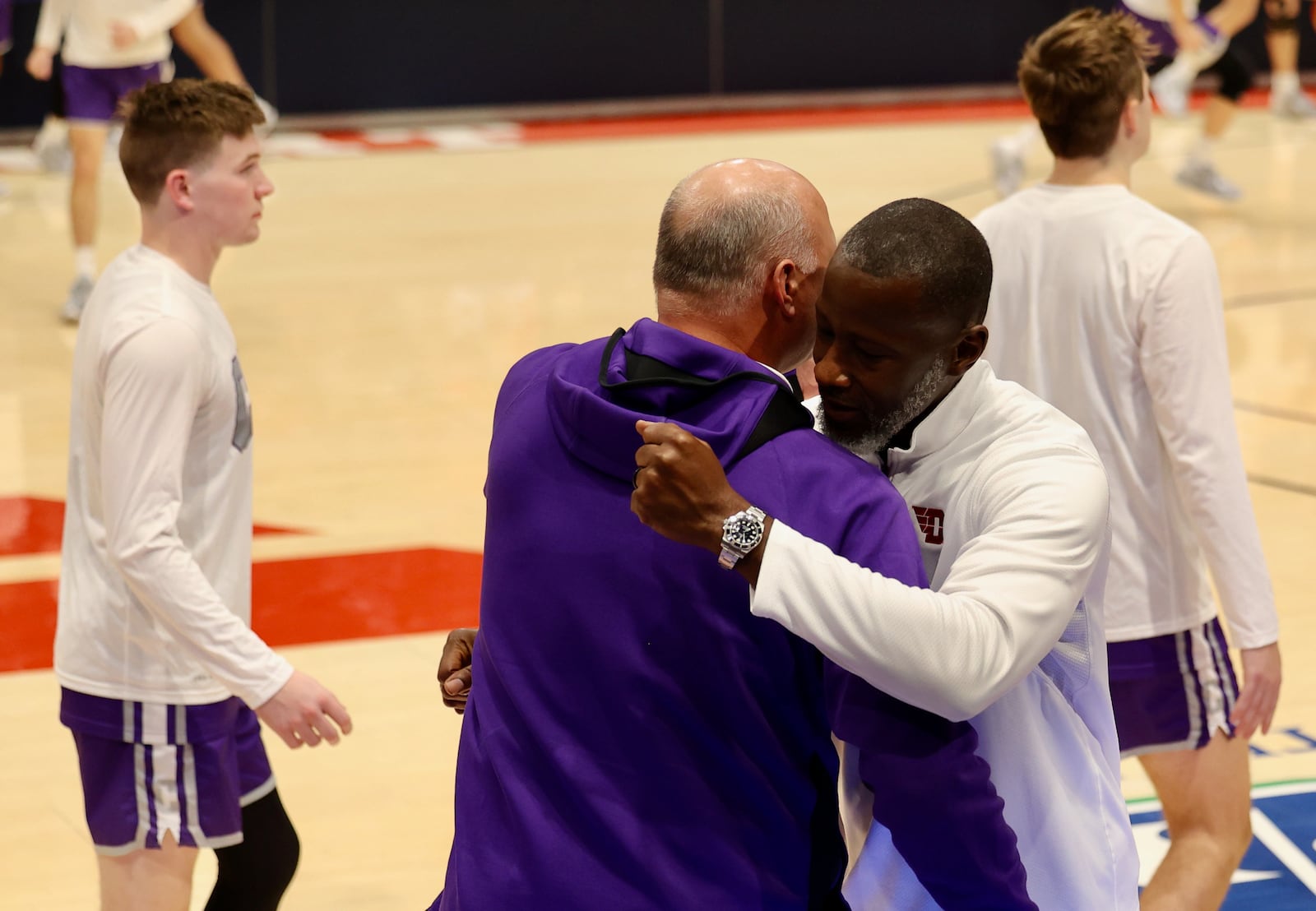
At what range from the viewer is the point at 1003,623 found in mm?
1897

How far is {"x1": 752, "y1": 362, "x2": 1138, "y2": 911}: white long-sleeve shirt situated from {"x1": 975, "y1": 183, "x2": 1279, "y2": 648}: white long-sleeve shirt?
99 centimetres

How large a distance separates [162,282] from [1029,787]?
1.74 m

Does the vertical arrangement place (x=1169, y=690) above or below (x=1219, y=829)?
above

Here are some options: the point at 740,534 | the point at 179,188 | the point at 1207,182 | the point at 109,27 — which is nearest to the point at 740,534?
the point at 740,534

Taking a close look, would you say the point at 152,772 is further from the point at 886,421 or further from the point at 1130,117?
the point at 1130,117

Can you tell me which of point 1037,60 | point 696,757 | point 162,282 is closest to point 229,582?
point 162,282

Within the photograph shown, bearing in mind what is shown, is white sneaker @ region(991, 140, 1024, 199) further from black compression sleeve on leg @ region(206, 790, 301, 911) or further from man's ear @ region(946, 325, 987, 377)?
man's ear @ region(946, 325, 987, 377)

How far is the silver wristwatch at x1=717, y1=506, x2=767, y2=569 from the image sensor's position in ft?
5.89

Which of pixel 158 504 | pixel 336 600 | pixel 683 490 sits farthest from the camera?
pixel 336 600

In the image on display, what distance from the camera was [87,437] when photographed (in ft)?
10.1

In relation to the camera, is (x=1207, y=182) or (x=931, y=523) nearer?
(x=931, y=523)

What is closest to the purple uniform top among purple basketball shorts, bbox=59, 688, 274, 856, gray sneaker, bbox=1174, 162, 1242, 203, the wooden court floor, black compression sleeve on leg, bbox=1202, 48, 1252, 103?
purple basketball shorts, bbox=59, 688, 274, 856

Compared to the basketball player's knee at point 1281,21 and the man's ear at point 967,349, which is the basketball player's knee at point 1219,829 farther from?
the basketball player's knee at point 1281,21

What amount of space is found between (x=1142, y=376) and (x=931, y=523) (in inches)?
46.4
